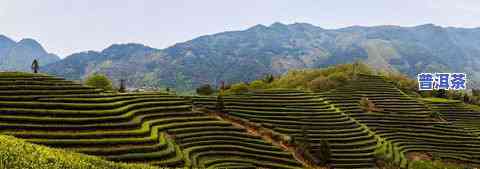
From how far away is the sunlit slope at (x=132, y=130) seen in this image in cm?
4756

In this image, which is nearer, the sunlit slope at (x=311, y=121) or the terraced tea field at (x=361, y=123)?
the sunlit slope at (x=311, y=121)

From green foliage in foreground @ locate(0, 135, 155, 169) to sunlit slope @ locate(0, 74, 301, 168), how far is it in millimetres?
15377

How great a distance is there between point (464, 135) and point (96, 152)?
212 feet

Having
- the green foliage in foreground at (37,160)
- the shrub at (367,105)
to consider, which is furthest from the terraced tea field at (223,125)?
the green foliage in foreground at (37,160)

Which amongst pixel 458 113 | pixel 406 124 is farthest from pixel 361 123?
pixel 458 113

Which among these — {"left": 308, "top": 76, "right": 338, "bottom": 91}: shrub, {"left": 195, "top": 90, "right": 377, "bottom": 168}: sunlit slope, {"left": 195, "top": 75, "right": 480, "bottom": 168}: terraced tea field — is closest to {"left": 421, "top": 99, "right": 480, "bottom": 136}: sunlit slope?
{"left": 195, "top": 75, "right": 480, "bottom": 168}: terraced tea field

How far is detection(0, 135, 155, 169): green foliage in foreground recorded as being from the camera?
23875 millimetres

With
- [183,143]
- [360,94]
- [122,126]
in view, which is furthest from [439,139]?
[122,126]

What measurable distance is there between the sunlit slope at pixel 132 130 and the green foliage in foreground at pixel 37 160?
15377 mm

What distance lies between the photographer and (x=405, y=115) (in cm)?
9450

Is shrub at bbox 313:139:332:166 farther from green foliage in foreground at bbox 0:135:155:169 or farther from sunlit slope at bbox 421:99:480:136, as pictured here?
sunlit slope at bbox 421:99:480:136

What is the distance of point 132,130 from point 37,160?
28.8 metres

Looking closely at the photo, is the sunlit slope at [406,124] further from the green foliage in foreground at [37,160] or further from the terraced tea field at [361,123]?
the green foliage in foreground at [37,160]

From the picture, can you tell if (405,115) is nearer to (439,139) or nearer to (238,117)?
(439,139)
